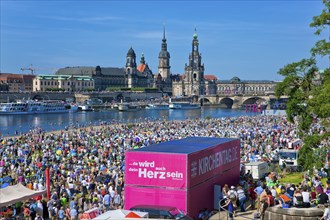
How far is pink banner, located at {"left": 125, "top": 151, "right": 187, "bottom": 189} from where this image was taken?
13.5m

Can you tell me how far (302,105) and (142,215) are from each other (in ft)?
28.7

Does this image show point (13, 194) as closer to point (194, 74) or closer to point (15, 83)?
point (15, 83)

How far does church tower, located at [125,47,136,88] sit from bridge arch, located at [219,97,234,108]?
4697 cm

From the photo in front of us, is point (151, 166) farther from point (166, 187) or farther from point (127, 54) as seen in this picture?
point (127, 54)

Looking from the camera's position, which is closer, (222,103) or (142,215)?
(142,215)

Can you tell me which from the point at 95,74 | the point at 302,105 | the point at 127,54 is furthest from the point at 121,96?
the point at 302,105

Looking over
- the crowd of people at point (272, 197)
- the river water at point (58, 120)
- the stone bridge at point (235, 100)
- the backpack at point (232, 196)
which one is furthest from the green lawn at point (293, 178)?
the stone bridge at point (235, 100)

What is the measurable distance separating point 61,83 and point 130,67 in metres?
37.2

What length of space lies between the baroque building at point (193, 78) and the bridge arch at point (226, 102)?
29.5 meters

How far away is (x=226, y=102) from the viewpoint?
15250cm

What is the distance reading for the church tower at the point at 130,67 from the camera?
191000 mm

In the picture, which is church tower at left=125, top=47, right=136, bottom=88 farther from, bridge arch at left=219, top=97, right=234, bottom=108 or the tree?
the tree

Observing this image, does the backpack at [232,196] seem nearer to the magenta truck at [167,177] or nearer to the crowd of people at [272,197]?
the crowd of people at [272,197]

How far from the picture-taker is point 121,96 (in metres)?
160
